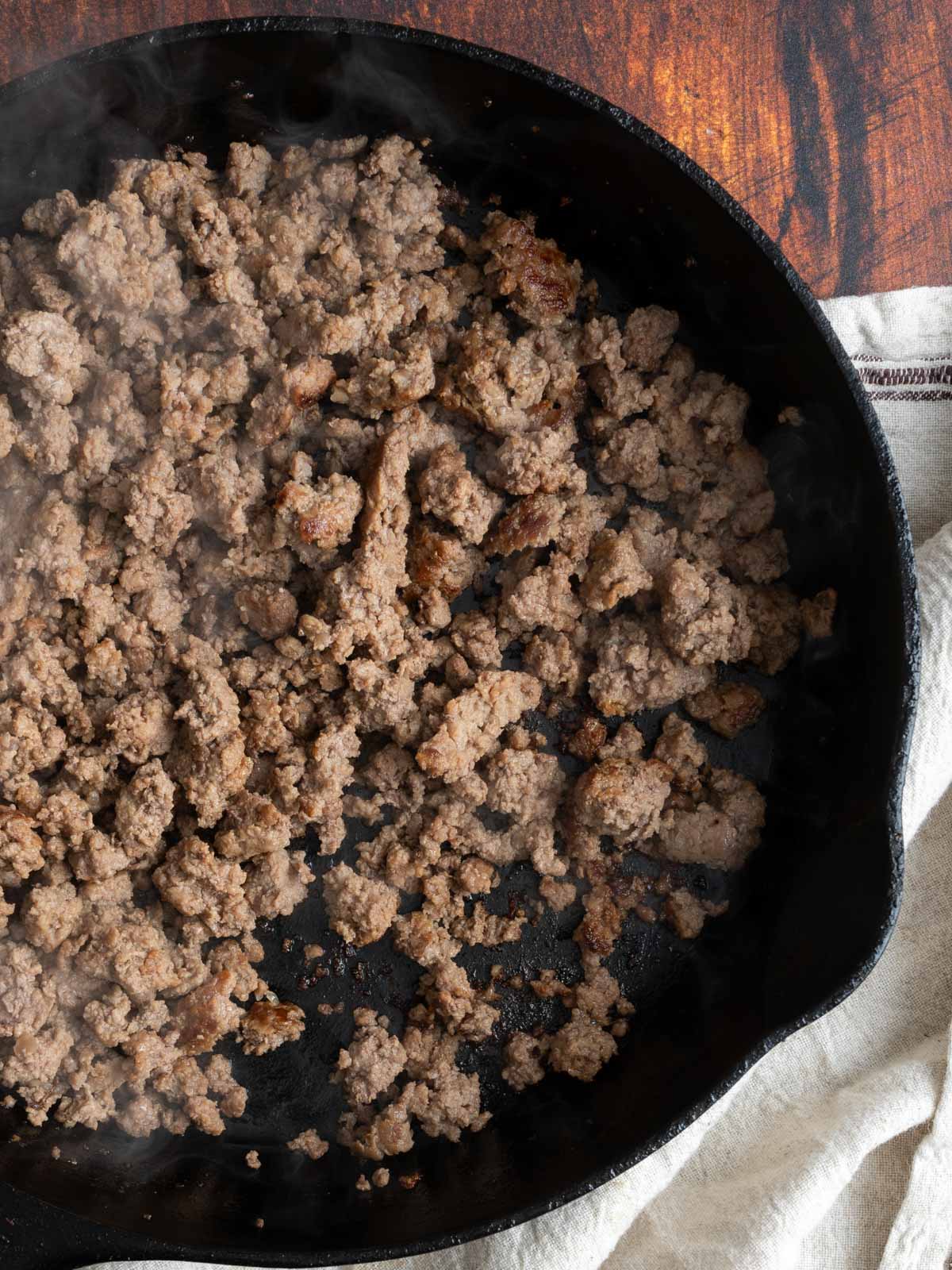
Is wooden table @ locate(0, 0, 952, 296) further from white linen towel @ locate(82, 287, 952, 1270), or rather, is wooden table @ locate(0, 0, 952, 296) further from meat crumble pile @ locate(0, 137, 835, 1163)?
meat crumble pile @ locate(0, 137, 835, 1163)

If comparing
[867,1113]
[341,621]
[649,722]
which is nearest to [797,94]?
[649,722]

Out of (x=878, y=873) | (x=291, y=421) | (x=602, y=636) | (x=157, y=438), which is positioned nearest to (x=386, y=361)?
(x=291, y=421)

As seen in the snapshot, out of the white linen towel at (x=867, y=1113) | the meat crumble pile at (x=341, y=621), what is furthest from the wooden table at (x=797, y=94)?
the meat crumble pile at (x=341, y=621)

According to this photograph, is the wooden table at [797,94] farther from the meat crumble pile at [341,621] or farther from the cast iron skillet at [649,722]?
the meat crumble pile at [341,621]

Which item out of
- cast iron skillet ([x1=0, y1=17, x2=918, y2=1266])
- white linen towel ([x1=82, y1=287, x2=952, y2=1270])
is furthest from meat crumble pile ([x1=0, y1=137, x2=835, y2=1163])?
white linen towel ([x1=82, y1=287, x2=952, y2=1270])

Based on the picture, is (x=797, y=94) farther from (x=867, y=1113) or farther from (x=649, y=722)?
(x=867, y=1113)

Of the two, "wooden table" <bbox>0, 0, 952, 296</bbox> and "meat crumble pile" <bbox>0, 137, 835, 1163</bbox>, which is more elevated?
"wooden table" <bbox>0, 0, 952, 296</bbox>
